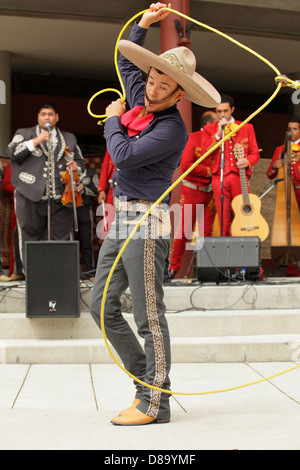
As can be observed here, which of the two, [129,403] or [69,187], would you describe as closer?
[129,403]

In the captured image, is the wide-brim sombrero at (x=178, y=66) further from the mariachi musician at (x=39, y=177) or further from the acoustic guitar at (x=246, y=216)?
the acoustic guitar at (x=246, y=216)

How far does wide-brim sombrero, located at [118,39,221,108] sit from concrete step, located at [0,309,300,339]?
92.1 inches

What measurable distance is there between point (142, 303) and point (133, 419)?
0.56m

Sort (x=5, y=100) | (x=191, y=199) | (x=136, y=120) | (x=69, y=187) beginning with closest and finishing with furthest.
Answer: (x=136, y=120), (x=69, y=187), (x=191, y=199), (x=5, y=100)

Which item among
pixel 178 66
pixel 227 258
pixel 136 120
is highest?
pixel 178 66

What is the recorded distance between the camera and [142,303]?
10.9 ft

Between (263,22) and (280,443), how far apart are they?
251 inches

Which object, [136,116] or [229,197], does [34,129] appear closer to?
[229,197]

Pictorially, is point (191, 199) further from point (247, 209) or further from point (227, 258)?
point (227, 258)

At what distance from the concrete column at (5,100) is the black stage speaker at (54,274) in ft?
14.0

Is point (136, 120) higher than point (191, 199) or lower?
Answer: higher

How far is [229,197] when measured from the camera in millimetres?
6809

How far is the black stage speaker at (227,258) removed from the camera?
607 cm

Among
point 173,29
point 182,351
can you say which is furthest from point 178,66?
point 173,29
